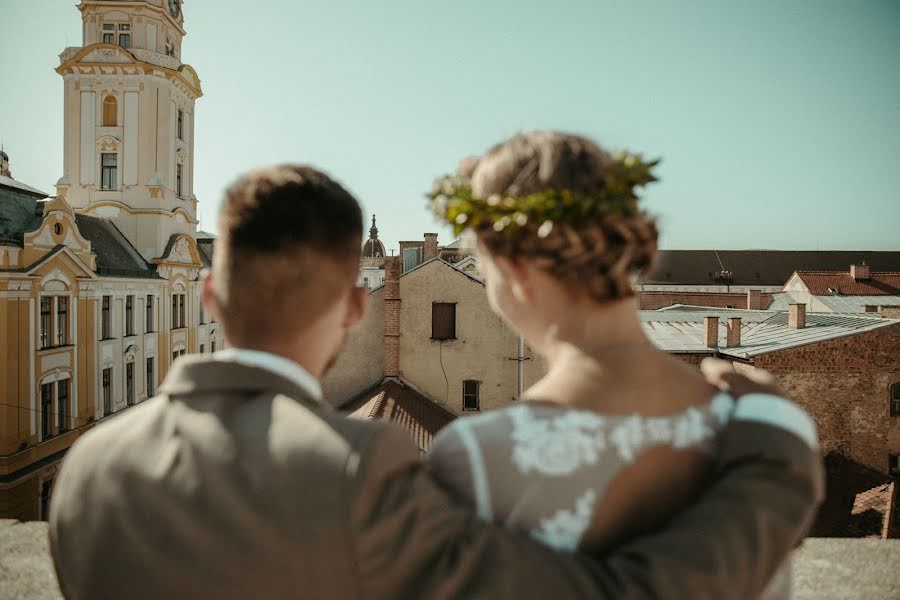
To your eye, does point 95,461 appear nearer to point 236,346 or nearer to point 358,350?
point 236,346

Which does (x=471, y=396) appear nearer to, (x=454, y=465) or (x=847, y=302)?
(x=454, y=465)

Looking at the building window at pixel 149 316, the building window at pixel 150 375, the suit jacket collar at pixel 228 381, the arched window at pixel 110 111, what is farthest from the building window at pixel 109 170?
the suit jacket collar at pixel 228 381

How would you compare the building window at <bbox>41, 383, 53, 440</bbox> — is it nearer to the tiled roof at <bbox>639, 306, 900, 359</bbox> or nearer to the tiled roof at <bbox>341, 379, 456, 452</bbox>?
the tiled roof at <bbox>341, 379, 456, 452</bbox>

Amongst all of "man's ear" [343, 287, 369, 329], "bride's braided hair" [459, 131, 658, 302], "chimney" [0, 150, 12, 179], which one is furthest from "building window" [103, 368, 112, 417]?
"bride's braided hair" [459, 131, 658, 302]

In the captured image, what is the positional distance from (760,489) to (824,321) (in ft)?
79.0

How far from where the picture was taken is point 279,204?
4.52ft

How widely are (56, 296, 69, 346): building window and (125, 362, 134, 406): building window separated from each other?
164 inches

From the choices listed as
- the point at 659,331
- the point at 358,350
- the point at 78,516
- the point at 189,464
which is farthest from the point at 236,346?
the point at 659,331

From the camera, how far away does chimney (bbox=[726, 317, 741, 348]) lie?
18.8m

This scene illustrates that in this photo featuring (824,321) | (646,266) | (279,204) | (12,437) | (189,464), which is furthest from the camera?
(824,321)

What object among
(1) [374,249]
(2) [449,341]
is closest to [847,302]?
(2) [449,341]

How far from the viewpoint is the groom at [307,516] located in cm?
109

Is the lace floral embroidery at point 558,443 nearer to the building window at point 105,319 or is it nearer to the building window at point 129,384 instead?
the building window at point 105,319

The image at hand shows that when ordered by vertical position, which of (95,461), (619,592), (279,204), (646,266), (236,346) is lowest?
(619,592)
